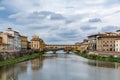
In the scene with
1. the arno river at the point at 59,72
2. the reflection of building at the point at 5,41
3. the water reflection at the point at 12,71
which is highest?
the reflection of building at the point at 5,41

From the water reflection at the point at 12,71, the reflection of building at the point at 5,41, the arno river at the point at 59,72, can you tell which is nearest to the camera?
the water reflection at the point at 12,71

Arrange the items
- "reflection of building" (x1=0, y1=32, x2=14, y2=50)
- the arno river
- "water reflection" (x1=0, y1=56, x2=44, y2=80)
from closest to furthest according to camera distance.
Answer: "water reflection" (x1=0, y1=56, x2=44, y2=80) < the arno river < "reflection of building" (x1=0, y1=32, x2=14, y2=50)

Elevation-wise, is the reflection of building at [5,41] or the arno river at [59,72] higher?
the reflection of building at [5,41]

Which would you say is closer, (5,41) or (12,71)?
(12,71)

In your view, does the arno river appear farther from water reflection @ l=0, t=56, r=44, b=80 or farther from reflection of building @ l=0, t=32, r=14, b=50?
reflection of building @ l=0, t=32, r=14, b=50

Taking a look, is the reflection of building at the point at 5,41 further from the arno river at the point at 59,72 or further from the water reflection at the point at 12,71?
the water reflection at the point at 12,71

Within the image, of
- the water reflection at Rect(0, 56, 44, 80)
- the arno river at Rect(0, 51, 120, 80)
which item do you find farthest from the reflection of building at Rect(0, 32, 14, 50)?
the water reflection at Rect(0, 56, 44, 80)

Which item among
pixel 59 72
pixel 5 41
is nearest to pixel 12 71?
pixel 59 72

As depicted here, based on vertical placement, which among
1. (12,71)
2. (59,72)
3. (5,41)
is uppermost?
(5,41)

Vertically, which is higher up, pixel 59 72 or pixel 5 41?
pixel 5 41

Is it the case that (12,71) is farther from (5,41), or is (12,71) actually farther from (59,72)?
(5,41)

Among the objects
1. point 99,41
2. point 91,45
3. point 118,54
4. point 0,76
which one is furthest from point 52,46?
point 0,76

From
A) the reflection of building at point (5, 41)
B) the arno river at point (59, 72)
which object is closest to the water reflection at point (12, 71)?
the arno river at point (59, 72)

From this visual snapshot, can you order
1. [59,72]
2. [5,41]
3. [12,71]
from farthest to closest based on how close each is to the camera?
[5,41] → [59,72] → [12,71]
